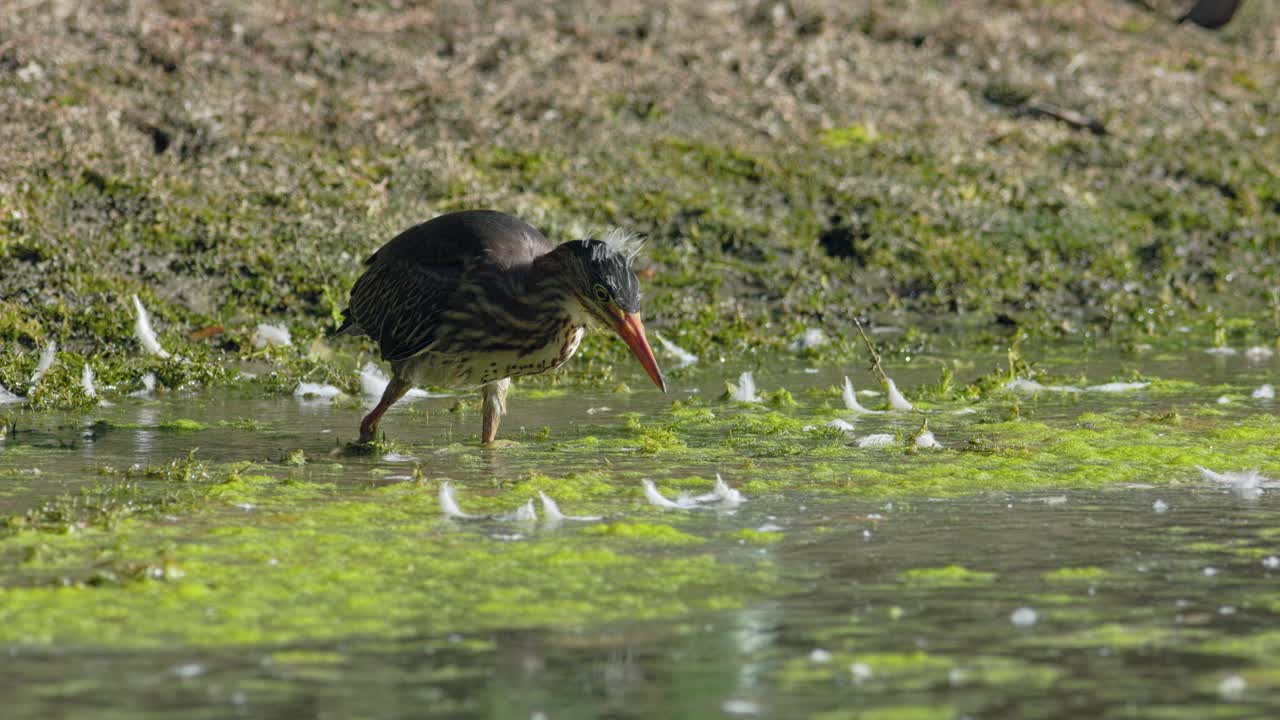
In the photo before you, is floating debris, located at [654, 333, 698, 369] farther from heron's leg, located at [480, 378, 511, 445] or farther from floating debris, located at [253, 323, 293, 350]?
heron's leg, located at [480, 378, 511, 445]

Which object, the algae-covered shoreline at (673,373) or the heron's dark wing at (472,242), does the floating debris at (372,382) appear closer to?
the algae-covered shoreline at (673,373)

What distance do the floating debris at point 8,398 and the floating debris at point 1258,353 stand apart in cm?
820

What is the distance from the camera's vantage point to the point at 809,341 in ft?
42.9

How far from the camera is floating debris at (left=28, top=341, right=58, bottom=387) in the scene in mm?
10578

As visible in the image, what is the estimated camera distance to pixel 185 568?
20.1 ft

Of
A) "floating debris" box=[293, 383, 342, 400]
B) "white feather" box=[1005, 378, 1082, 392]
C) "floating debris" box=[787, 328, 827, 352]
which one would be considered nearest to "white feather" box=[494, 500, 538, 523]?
"floating debris" box=[293, 383, 342, 400]

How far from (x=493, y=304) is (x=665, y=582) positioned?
337cm

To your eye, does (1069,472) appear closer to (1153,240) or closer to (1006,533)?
(1006,533)

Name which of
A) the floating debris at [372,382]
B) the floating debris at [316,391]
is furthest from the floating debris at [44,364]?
the floating debris at [372,382]

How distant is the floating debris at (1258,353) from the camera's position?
1290 cm

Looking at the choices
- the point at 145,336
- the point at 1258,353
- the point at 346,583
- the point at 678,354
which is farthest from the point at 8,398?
the point at 1258,353

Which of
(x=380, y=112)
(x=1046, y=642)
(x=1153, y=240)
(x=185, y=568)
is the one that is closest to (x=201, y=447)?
(x=185, y=568)

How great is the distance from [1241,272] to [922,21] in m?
5.32

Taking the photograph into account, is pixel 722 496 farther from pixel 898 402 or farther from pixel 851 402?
pixel 898 402
